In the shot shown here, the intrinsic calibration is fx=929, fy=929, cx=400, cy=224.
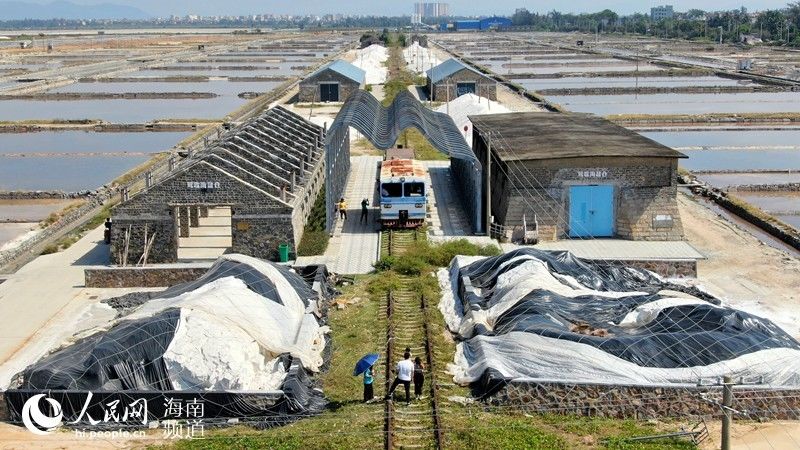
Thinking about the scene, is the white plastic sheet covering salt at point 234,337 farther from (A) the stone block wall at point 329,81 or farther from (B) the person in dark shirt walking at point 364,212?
(A) the stone block wall at point 329,81

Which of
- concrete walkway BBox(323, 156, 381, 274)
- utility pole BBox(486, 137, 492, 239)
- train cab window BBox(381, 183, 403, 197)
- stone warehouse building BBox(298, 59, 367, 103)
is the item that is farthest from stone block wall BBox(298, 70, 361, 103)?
train cab window BBox(381, 183, 403, 197)

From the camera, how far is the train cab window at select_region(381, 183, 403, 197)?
2522 cm

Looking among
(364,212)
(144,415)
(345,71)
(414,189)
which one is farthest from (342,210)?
(345,71)

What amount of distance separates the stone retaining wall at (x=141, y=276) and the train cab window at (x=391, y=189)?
6.16 metres

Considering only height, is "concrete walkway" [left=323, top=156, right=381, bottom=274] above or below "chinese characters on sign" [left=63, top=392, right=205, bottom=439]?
above

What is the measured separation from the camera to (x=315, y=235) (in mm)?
23750

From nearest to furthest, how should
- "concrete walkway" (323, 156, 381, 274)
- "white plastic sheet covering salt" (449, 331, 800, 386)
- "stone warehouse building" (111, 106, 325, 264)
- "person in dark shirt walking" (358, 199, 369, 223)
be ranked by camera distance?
1. "white plastic sheet covering salt" (449, 331, 800, 386)
2. "stone warehouse building" (111, 106, 325, 264)
3. "concrete walkway" (323, 156, 381, 274)
4. "person in dark shirt walking" (358, 199, 369, 223)

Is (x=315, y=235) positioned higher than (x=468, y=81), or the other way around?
(x=468, y=81)

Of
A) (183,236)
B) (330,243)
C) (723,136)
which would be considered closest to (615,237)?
(330,243)

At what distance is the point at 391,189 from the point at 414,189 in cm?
63

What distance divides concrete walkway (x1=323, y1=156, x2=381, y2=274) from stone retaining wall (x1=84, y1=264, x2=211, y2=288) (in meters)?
3.27

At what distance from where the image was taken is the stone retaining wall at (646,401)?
1330cm

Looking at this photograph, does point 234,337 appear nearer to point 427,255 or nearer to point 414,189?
point 427,255

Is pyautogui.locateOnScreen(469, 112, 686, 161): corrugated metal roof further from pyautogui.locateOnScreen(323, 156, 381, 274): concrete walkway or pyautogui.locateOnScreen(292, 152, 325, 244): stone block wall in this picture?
pyautogui.locateOnScreen(292, 152, 325, 244): stone block wall
